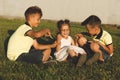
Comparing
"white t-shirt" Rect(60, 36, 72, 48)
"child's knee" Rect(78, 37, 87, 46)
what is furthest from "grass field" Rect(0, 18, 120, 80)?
"child's knee" Rect(78, 37, 87, 46)

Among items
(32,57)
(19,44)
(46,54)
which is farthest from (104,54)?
(19,44)

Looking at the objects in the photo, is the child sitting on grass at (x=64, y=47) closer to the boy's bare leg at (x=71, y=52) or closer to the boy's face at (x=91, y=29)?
the boy's bare leg at (x=71, y=52)

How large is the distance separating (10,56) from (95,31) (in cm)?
189

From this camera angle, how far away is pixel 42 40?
10883 millimetres

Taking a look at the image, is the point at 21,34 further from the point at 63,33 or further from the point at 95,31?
the point at 95,31

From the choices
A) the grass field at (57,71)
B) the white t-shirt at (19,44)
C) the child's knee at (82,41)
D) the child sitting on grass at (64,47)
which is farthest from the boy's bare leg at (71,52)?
the white t-shirt at (19,44)

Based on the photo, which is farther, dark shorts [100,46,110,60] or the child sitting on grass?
dark shorts [100,46,110,60]

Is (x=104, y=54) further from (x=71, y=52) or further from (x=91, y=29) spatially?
(x=71, y=52)

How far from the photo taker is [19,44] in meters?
8.02

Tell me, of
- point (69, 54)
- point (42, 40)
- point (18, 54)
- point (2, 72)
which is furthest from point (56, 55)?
point (42, 40)

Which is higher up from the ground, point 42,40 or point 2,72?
point 2,72

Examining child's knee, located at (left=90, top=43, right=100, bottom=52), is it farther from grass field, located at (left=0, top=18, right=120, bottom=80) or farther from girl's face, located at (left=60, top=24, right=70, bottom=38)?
girl's face, located at (left=60, top=24, right=70, bottom=38)

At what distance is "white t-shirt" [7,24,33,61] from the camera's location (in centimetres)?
799

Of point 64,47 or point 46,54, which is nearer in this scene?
point 46,54
